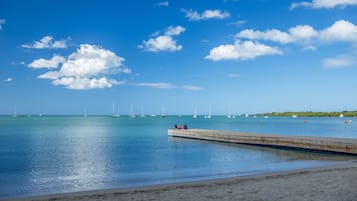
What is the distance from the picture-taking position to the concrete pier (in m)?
29.6

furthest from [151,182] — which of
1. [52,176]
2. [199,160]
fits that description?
[199,160]

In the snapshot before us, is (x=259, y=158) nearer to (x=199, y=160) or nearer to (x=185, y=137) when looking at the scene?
(x=199, y=160)

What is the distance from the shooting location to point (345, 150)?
2906 cm

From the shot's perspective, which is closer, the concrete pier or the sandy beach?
the sandy beach

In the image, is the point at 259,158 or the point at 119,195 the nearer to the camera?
the point at 119,195

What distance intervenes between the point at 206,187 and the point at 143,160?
15.7 meters

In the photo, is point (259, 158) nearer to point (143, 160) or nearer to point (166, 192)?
point (143, 160)

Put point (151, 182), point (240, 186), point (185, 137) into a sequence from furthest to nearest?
point (185, 137), point (151, 182), point (240, 186)

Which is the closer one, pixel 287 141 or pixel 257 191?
pixel 257 191

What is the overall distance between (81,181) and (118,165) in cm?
732

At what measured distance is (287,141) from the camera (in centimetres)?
3634

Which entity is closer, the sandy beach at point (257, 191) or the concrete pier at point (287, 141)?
the sandy beach at point (257, 191)

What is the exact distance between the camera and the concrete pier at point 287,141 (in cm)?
2961

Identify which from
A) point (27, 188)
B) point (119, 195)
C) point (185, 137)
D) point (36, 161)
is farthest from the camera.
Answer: point (185, 137)
